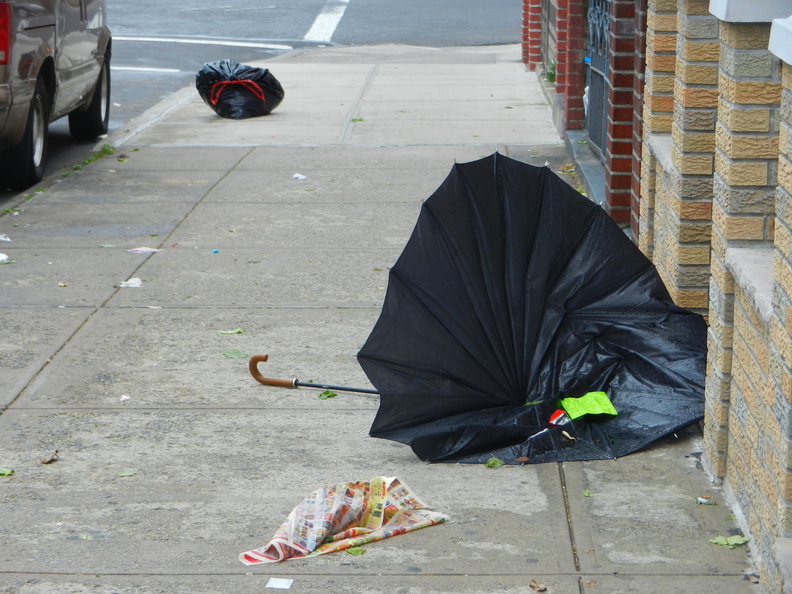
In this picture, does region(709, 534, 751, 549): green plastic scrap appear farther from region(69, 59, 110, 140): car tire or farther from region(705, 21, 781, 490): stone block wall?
region(69, 59, 110, 140): car tire

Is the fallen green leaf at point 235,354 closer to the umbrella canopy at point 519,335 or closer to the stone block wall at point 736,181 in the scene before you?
the umbrella canopy at point 519,335

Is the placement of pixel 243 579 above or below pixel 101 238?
above

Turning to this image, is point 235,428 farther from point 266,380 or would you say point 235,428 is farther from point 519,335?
point 519,335

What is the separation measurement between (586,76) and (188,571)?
748 centimetres

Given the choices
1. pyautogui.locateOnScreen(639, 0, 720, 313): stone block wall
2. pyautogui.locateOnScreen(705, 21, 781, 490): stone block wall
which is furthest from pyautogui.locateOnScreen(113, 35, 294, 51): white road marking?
pyautogui.locateOnScreen(705, 21, 781, 490): stone block wall

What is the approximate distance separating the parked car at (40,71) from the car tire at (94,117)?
0.02 m

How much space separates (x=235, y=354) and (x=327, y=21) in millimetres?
19939

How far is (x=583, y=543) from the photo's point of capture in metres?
3.67

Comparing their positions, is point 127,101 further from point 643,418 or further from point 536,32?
point 643,418

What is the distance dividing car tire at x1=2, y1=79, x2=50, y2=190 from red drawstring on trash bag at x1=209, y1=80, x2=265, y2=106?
10.5 ft

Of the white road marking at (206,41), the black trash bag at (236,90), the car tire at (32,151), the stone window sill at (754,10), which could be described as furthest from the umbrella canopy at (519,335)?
the white road marking at (206,41)

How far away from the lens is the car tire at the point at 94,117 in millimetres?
11250

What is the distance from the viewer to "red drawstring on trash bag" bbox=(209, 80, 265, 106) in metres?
12.5

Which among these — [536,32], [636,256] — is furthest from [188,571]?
[536,32]
